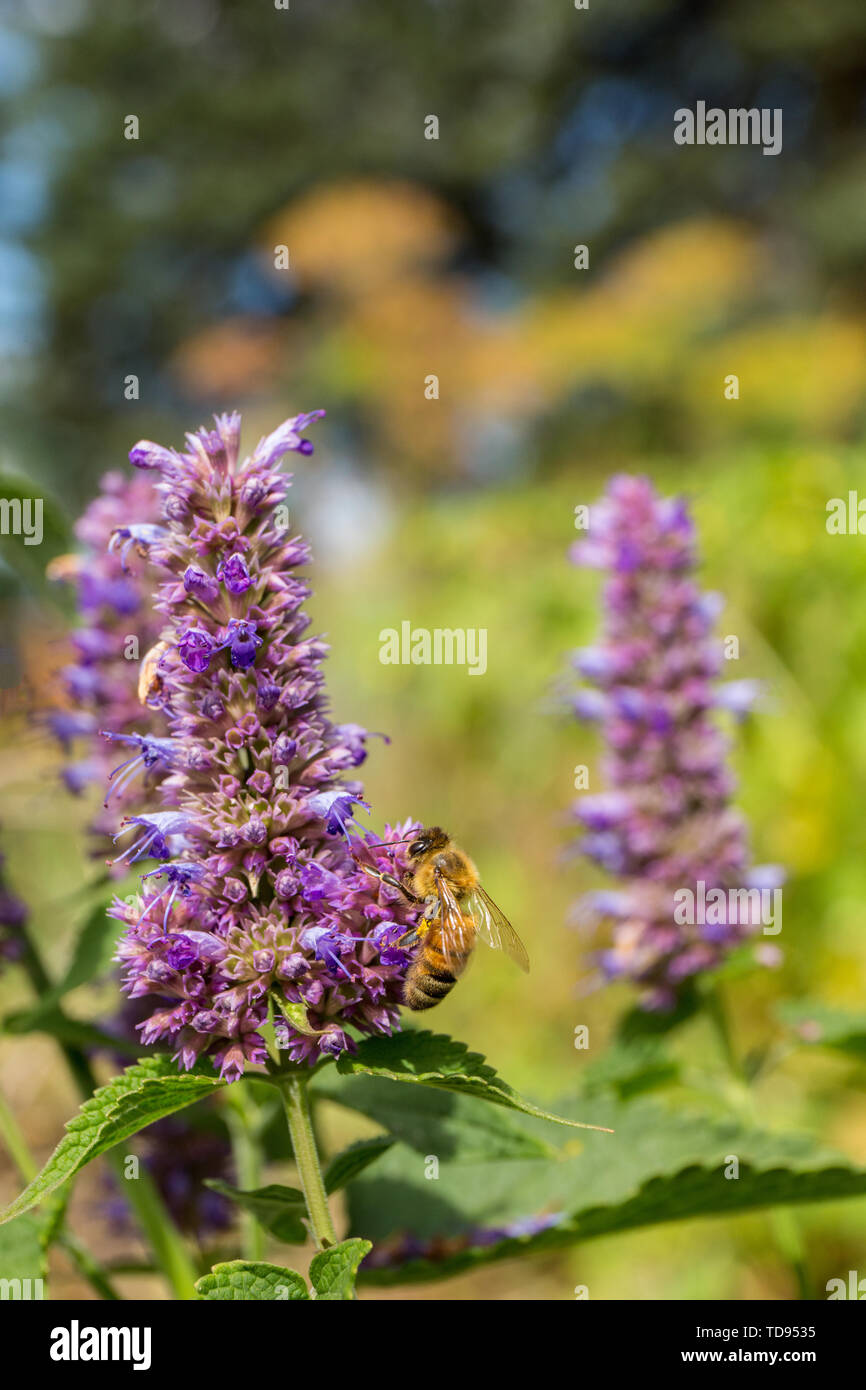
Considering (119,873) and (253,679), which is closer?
(253,679)

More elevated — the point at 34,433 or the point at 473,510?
the point at 34,433

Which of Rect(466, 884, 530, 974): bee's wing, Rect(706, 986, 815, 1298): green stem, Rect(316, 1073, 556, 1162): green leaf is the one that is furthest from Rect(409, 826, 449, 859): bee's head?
Rect(706, 986, 815, 1298): green stem

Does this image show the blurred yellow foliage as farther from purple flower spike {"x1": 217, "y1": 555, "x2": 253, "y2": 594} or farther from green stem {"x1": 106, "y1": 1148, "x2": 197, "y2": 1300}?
purple flower spike {"x1": 217, "y1": 555, "x2": 253, "y2": 594}

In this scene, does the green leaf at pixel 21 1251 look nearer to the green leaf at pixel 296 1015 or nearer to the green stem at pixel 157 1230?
the green stem at pixel 157 1230

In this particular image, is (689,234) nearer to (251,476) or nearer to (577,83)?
(577,83)

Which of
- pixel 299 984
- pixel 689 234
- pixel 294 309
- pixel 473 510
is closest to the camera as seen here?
pixel 299 984

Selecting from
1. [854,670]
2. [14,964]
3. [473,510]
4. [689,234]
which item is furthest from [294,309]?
[14,964]
